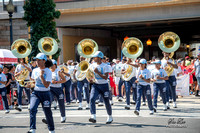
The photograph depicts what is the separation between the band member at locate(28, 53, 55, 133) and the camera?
25.7 feet

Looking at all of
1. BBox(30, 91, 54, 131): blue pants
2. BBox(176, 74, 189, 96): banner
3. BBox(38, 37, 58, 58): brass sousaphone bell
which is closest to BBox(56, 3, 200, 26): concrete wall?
BBox(176, 74, 189, 96): banner

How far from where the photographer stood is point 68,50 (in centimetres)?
2620

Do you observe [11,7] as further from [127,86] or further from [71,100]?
[127,86]

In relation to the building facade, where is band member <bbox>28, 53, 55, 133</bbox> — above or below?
below

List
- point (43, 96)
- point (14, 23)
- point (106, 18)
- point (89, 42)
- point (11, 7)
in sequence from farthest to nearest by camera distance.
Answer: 1. point (14, 23)
2. point (106, 18)
3. point (11, 7)
4. point (89, 42)
5. point (43, 96)

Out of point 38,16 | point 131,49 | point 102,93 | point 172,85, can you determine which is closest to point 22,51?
point 131,49

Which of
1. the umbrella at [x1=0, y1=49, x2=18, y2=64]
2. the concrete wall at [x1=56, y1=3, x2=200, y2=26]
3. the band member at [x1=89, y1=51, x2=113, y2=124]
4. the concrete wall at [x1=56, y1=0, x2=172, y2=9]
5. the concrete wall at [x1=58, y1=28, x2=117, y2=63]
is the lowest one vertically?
the band member at [x1=89, y1=51, x2=113, y2=124]

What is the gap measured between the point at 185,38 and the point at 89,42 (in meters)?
24.7

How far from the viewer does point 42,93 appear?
26.1ft

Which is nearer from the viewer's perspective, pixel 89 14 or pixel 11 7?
pixel 11 7

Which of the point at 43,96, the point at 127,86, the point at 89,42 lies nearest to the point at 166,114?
the point at 127,86

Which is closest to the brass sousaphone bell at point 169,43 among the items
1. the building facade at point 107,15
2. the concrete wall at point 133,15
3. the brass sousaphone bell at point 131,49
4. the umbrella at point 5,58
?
the brass sousaphone bell at point 131,49

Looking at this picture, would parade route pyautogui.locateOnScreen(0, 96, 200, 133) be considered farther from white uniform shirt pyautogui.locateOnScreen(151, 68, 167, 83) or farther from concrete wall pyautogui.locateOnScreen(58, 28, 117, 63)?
concrete wall pyautogui.locateOnScreen(58, 28, 117, 63)

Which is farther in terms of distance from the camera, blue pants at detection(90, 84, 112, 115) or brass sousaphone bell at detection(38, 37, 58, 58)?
brass sousaphone bell at detection(38, 37, 58, 58)
